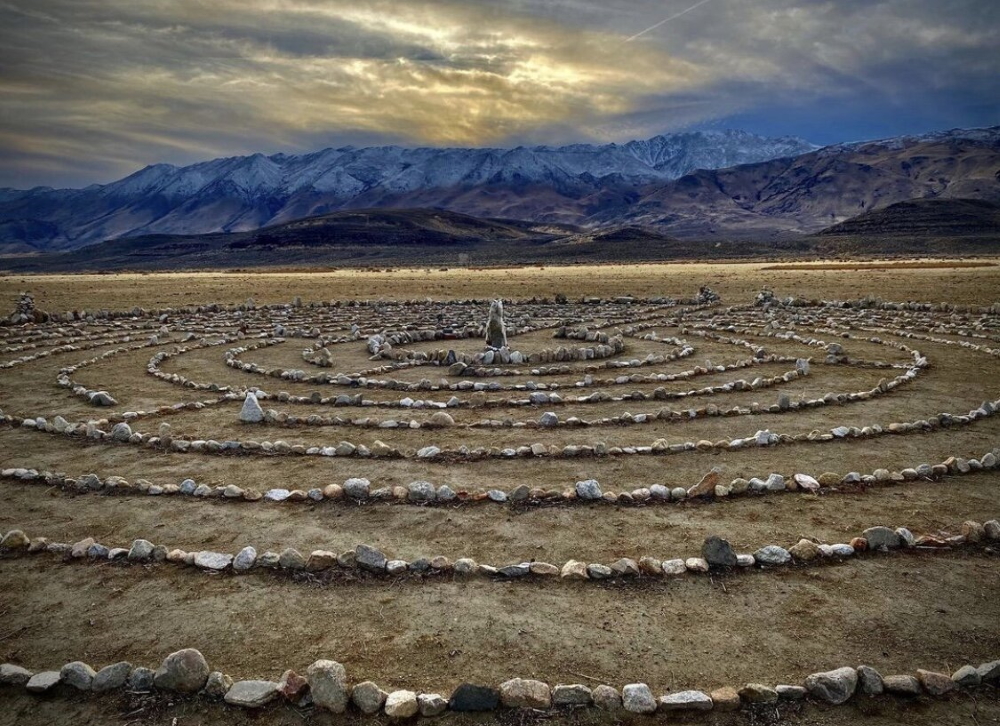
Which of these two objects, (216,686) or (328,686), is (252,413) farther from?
(328,686)

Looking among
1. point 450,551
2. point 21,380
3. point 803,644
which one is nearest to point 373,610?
point 450,551

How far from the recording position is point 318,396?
12.2 meters

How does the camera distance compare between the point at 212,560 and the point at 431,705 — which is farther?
the point at 212,560

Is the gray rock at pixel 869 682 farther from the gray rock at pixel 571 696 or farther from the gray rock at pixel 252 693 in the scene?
the gray rock at pixel 252 693

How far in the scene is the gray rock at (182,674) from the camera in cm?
426

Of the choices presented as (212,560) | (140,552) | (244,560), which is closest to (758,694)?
(244,560)

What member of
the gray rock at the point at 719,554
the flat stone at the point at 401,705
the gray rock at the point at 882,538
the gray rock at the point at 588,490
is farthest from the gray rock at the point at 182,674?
the gray rock at the point at 882,538

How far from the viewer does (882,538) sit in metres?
5.99

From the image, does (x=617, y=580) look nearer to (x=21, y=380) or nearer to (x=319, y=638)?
(x=319, y=638)

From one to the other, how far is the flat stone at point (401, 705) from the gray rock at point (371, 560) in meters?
1.68

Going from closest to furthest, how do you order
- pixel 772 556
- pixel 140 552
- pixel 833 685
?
pixel 833 685 < pixel 772 556 < pixel 140 552

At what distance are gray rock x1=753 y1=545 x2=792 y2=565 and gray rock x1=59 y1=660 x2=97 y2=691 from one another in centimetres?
508

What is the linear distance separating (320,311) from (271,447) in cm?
2103

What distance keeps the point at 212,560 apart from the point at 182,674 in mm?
1759
